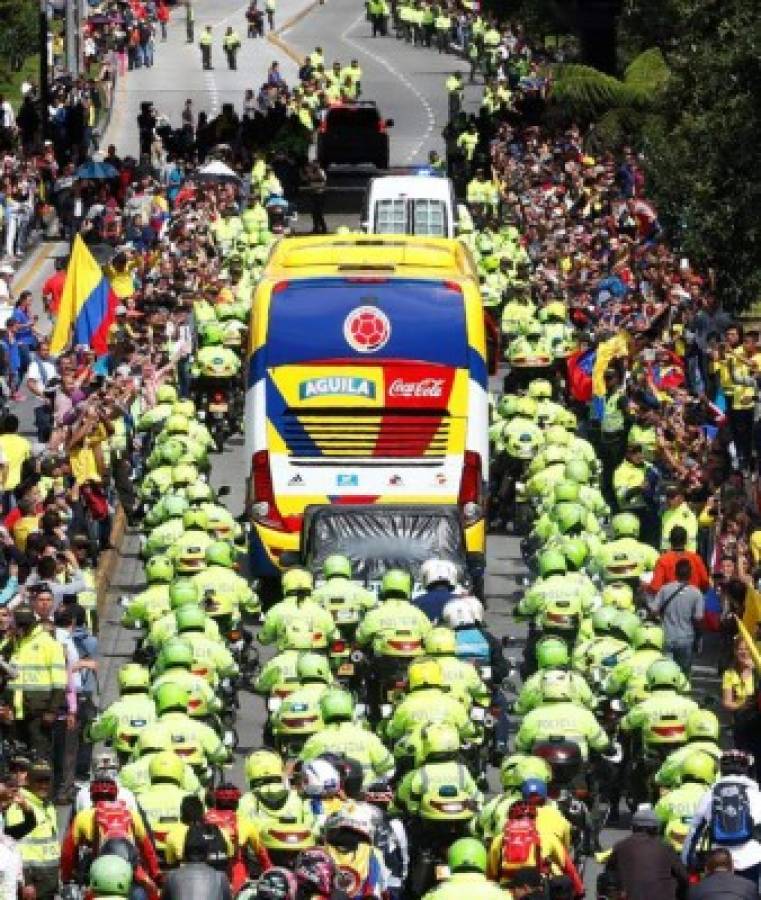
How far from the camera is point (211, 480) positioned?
4309 centimetres

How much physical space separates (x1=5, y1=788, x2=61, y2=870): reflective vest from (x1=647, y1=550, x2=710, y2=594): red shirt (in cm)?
820

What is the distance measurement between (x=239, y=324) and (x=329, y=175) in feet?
79.5

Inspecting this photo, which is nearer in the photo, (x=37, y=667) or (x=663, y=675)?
(x=663, y=675)

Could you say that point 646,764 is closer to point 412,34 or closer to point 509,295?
point 509,295

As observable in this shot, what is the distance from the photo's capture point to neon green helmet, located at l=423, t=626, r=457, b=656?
2767 cm

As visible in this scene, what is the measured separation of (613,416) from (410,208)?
38.8ft

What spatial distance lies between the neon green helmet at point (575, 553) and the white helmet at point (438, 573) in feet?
2.91

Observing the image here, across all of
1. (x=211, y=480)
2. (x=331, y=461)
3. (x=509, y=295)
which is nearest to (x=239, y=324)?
(x=211, y=480)

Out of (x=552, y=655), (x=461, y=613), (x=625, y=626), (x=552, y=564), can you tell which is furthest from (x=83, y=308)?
(x=552, y=655)

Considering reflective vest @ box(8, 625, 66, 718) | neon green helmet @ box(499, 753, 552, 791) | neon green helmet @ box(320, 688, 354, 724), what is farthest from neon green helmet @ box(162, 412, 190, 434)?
neon green helmet @ box(499, 753, 552, 791)

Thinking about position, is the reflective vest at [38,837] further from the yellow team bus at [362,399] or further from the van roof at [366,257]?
the van roof at [366,257]

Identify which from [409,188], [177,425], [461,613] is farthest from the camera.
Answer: [409,188]

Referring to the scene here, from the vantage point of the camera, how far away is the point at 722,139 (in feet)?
131

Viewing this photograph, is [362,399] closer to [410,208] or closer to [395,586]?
[395,586]
